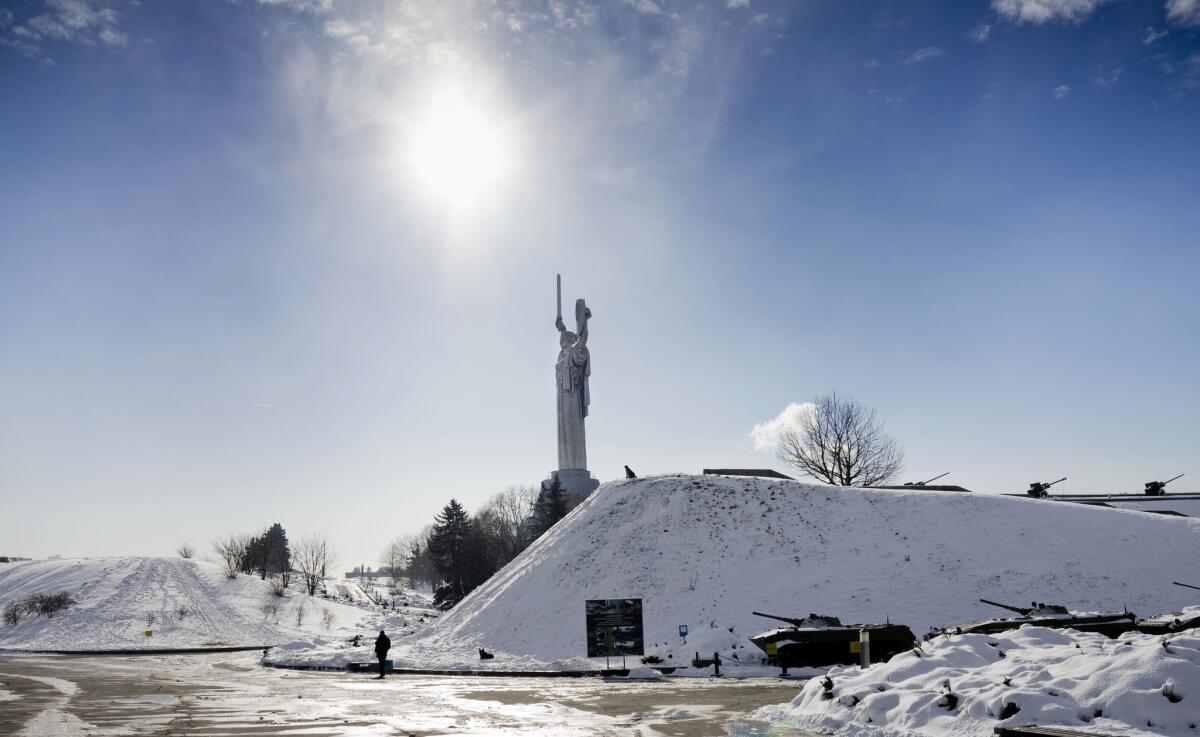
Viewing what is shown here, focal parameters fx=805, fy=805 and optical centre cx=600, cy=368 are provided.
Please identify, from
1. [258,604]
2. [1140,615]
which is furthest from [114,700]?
[258,604]

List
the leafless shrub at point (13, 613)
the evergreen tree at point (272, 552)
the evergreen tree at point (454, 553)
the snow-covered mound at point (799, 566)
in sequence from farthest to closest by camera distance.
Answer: the evergreen tree at point (272, 552) → the evergreen tree at point (454, 553) → the leafless shrub at point (13, 613) → the snow-covered mound at point (799, 566)

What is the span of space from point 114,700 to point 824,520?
29.7 metres

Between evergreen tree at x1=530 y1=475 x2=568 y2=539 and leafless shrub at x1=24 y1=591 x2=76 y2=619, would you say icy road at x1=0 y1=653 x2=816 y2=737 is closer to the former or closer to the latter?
leafless shrub at x1=24 y1=591 x2=76 y2=619

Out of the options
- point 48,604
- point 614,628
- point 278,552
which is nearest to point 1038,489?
point 614,628

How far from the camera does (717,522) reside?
38844 millimetres

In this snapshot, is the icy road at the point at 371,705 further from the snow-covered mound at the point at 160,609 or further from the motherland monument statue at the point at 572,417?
the motherland monument statue at the point at 572,417

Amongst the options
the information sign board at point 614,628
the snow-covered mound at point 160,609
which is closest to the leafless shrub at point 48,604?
the snow-covered mound at point 160,609

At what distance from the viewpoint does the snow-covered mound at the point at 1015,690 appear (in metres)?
9.80

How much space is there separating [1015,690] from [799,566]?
2450cm

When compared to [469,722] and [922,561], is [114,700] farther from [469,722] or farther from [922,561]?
[922,561]

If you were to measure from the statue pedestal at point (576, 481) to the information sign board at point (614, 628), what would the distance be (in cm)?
4063

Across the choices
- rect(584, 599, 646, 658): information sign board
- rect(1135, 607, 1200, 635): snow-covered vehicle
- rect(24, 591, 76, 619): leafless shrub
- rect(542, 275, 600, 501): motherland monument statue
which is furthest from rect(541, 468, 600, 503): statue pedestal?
rect(1135, 607, 1200, 635): snow-covered vehicle

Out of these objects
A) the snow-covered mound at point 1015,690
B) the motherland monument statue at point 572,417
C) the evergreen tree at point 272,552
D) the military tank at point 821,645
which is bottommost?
the military tank at point 821,645

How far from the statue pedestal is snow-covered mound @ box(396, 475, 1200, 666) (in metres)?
23.6
